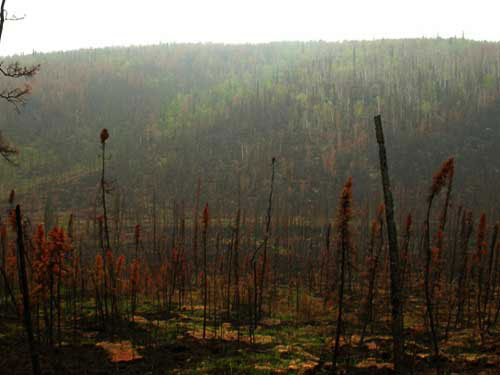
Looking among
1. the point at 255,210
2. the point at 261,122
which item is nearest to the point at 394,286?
the point at 255,210

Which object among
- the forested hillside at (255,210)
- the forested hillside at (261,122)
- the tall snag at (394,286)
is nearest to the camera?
the tall snag at (394,286)

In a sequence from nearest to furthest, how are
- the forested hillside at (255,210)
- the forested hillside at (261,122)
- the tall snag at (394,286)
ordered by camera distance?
the tall snag at (394,286) < the forested hillside at (255,210) < the forested hillside at (261,122)

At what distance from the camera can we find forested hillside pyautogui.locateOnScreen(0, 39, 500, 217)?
53.5m

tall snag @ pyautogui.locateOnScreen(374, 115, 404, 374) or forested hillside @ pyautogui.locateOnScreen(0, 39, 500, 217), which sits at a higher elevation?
forested hillside @ pyautogui.locateOnScreen(0, 39, 500, 217)

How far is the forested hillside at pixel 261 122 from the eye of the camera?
176 feet

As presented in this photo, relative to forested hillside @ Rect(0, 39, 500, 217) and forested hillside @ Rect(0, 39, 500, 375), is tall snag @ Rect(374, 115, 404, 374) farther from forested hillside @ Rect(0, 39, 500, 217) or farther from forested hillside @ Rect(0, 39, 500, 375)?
forested hillside @ Rect(0, 39, 500, 217)

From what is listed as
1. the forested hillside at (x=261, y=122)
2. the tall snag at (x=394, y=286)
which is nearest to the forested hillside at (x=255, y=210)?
the tall snag at (x=394, y=286)

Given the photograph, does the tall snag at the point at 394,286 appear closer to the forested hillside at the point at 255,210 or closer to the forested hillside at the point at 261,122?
the forested hillside at the point at 255,210

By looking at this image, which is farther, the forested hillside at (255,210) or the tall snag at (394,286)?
the forested hillside at (255,210)

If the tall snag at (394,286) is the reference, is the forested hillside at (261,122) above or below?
above

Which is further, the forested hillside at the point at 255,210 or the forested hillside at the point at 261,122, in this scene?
the forested hillside at the point at 261,122

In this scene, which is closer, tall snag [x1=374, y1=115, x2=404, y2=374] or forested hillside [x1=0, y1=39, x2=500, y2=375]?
tall snag [x1=374, y1=115, x2=404, y2=374]

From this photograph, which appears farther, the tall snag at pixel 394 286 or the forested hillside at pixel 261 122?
the forested hillside at pixel 261 122

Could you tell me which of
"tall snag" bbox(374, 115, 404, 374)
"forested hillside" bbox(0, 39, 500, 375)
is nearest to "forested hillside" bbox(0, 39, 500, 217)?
"forested hillside" bbox(0, 39, 500, 375)
